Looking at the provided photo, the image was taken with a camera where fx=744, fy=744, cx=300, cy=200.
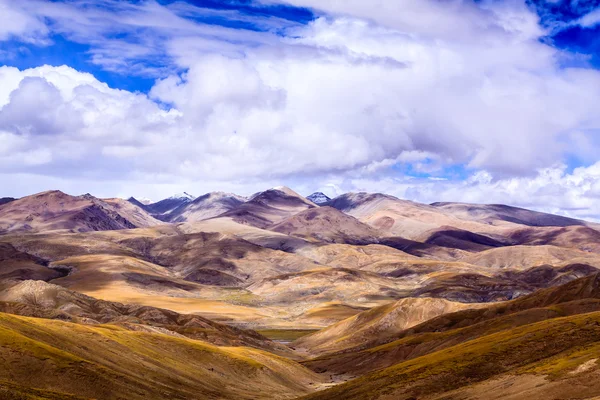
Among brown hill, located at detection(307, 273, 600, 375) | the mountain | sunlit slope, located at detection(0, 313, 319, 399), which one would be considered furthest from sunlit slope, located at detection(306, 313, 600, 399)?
brown hill, located at detection(307, 273, 600, 375)

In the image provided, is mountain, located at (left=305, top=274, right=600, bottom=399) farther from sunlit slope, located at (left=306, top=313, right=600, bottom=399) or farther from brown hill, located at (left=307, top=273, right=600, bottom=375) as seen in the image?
brown hill, located at (left=307, top=273, right=600, bottom=375)

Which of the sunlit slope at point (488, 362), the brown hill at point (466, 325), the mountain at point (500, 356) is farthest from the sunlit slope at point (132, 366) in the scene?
the sunlit slope at point (488, 362)

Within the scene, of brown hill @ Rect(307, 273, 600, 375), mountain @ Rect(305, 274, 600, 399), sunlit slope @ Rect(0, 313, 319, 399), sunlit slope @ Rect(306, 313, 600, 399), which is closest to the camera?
sunlit slope @ Rect(0, 313, 319, 399)

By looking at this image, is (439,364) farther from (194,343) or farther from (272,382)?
(194,343)

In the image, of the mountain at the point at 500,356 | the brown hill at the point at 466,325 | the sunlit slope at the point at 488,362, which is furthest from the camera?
the brown hill at the point at 466,325

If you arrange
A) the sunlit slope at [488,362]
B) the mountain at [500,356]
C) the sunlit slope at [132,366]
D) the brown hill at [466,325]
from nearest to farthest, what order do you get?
the sunlit slope at [132,366], the mountain at [500,356], the sunlit slope at [488,362], the brown hill at [466,325]

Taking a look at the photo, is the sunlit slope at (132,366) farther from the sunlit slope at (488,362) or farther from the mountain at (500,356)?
the sunlit slope at (488,362)

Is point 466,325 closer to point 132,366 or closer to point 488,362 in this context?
point 488,362

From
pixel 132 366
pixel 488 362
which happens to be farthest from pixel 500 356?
pixel 132 366

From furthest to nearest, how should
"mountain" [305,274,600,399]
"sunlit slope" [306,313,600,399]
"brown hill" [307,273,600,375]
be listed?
"brown hill" [307,273,600,375]
"sunlit slope" [306,313,600,399]
"mountain" [305,274,600,399]

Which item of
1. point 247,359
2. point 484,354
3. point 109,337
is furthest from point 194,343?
point 484,354
